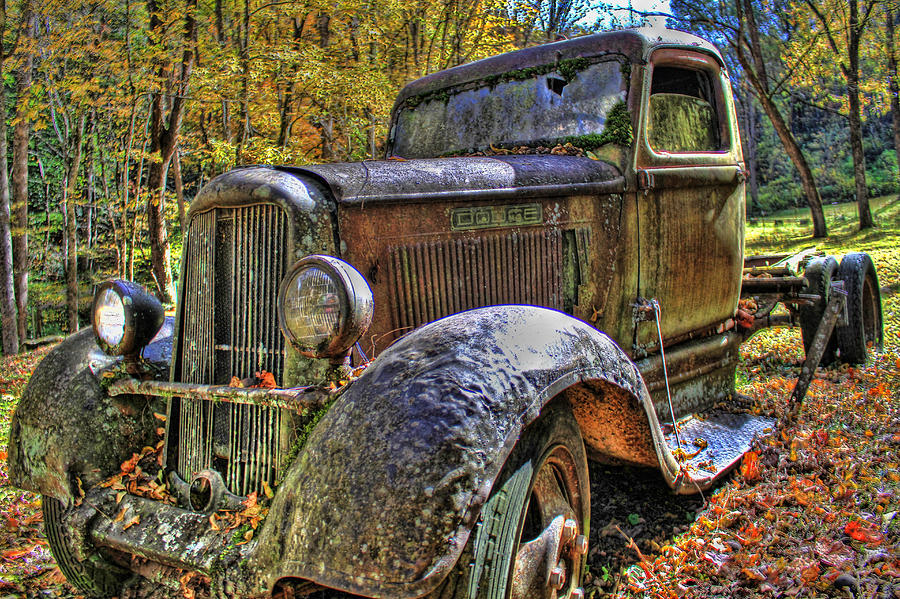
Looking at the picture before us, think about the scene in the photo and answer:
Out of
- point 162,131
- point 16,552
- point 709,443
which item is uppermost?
point 162,131

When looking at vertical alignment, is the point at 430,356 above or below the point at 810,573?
above

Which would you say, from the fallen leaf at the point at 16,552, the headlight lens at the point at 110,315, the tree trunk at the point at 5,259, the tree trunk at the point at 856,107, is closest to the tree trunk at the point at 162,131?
the tree trunk at the point at 5,259

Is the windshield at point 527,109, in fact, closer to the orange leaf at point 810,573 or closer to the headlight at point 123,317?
the headlight at point 123,317

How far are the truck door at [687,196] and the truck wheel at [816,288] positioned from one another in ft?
3.77

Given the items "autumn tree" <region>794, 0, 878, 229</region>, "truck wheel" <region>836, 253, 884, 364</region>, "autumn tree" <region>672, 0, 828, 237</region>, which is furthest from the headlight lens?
"autumn tree" <region>794, 0, 878, 229</region>

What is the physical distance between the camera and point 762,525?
3.00 meters

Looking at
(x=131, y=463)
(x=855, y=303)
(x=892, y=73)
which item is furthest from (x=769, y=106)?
(x=131, y=463)

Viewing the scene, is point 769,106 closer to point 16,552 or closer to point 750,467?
point 750,467

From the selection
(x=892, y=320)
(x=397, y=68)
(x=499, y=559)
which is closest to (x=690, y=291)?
(x=499, y=559)

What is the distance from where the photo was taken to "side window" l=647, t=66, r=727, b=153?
3648 mm

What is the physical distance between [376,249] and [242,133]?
10939 mm

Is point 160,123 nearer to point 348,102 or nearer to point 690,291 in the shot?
point 348,102

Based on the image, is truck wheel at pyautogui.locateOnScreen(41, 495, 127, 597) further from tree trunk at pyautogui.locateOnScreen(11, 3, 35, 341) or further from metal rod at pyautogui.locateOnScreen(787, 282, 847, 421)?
tree trunk at pyautogui.locateOnScreen(11, 3, 35, 341)

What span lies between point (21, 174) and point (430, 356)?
1085 centimetres
